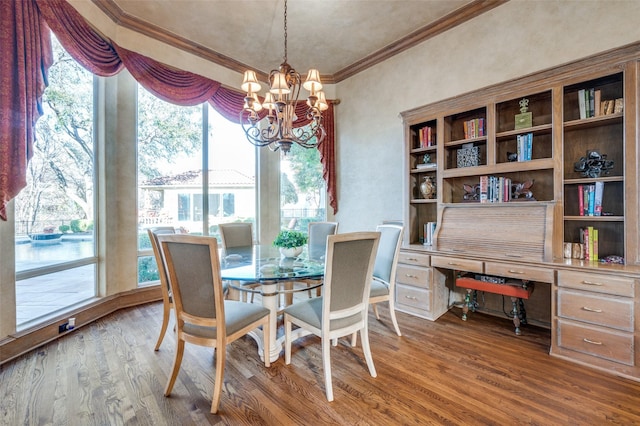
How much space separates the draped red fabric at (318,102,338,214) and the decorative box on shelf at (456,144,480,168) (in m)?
1.90

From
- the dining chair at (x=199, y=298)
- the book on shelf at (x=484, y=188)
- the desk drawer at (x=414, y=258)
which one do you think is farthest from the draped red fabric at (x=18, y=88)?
the book on shelf at (x=484, y=188)

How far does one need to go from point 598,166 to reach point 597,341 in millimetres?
1338

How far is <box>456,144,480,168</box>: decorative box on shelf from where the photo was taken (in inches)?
111

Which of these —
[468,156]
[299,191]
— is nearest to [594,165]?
[468,156]

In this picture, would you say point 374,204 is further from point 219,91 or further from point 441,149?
point 219,91

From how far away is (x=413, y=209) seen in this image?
334 centimetres

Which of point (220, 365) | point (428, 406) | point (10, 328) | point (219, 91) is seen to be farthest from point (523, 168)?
point (10, 328)

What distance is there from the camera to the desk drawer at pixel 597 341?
1.87 metres

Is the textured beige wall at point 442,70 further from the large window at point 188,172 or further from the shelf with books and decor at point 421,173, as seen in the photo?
the large window at point 188,172

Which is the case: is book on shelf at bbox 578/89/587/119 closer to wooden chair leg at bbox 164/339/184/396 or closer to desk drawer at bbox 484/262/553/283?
desk drawer at bbox 484/262/553/283

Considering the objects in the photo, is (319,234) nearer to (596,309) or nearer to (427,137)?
(427,137)

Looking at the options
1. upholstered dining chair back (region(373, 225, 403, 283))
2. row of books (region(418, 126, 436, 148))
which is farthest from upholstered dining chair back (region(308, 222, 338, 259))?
row of books (region(418, 126, 436, 148))

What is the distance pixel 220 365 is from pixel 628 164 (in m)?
3.09

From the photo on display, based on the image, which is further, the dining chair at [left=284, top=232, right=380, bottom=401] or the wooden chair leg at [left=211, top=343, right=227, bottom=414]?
the dining chair at [left=284, top=232, right=380, bottom=401]
